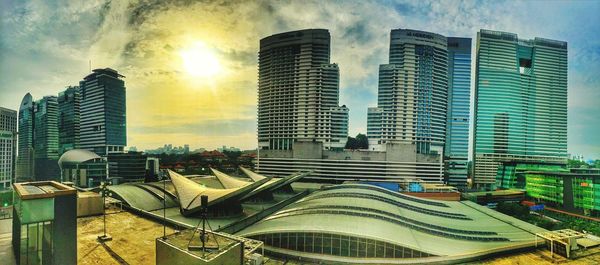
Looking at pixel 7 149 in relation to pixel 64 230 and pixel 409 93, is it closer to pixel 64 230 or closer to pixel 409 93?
pixel 64 230

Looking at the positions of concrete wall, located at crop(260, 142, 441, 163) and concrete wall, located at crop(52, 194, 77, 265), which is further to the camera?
concrete wall, located at crop(260, 142, 441, 163)

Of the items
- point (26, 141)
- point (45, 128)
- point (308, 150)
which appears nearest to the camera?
point (308, 150)

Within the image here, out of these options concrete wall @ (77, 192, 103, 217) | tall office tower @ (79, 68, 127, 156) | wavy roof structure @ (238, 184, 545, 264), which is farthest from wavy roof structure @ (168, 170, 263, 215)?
tall office tower @ (79, 68, 127, 156)

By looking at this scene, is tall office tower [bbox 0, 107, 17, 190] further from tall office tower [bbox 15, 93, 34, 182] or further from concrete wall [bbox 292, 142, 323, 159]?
concrete wall [bbox 292, 142, 323, 159]

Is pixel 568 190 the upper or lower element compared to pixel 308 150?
lower

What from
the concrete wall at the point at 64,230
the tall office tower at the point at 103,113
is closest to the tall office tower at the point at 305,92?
the tall office tower at the point at 103,113

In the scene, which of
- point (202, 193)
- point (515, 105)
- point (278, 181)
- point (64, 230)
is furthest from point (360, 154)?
point (64, 230)
